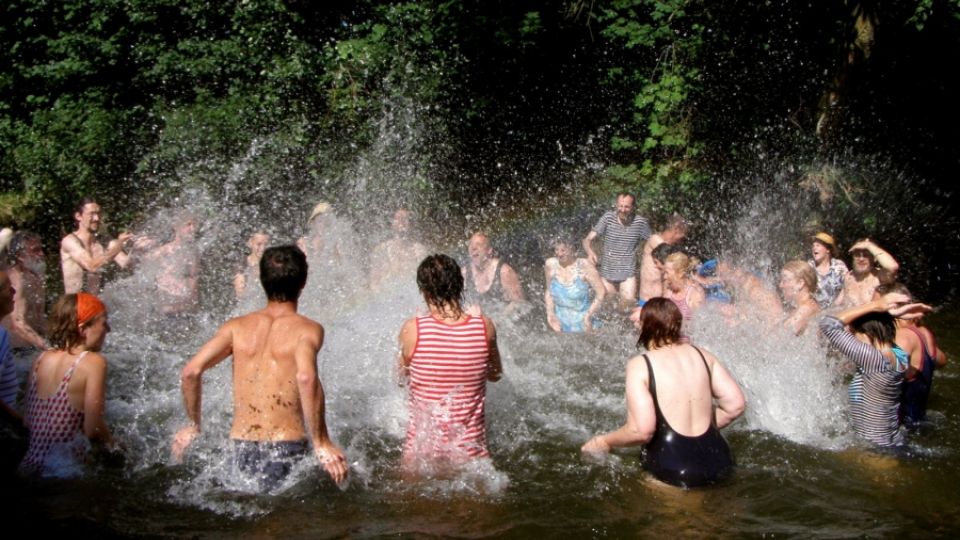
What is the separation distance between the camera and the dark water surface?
4.73 metres

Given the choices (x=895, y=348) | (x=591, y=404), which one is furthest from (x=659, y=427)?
(x=591, y=404)

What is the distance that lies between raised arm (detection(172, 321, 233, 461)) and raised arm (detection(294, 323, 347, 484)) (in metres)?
0.38

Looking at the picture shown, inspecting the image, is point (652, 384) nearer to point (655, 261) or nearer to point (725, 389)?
point (725, 389)

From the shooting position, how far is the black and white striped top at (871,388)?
5.31 metres

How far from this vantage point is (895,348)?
215 inches

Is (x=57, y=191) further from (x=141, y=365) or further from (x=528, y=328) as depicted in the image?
(x=528, y=328)

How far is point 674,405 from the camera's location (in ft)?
15.0

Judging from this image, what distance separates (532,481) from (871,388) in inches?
84.1

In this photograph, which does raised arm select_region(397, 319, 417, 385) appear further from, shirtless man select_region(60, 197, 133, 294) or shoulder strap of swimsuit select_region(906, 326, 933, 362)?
shirtless man select_region(60, 197, 133, 294)

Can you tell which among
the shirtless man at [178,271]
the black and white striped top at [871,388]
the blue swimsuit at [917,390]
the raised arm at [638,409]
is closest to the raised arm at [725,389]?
the raised arm at [638,409]

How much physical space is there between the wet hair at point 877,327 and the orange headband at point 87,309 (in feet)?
13.9

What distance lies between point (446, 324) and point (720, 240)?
27.2 feet

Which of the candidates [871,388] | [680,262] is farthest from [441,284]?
[680,262]

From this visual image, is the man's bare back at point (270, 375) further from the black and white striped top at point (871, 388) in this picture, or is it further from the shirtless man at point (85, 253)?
the shirtless man at point (85, 253)
